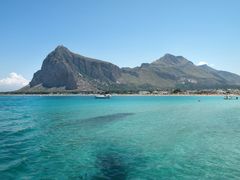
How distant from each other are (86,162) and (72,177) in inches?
161

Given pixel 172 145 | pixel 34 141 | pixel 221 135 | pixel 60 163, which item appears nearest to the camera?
pixel 60 163

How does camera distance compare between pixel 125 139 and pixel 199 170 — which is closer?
pixel 199 170

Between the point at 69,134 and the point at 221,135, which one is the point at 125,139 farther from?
the point at 221,135

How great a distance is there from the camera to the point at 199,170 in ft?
77.8

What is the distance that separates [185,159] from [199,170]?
147 inches

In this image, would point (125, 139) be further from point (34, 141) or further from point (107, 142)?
point (34, 141)

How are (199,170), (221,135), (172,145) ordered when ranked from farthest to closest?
(221,135) < (172,145) < (199,170)

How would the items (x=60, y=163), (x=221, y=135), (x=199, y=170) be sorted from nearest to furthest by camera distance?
1. (x=199, y=170)
2. (x=60, y=163)
3. (x=221, y=135)

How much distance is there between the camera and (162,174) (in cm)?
2281

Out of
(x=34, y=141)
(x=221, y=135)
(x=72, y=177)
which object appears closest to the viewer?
(x=72, y=177)

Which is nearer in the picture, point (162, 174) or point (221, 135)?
point (162, 174)

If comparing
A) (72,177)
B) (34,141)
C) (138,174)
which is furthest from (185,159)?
(34,141)

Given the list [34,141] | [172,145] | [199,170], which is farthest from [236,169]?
[34,141]

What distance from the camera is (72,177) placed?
21781 millimetres
